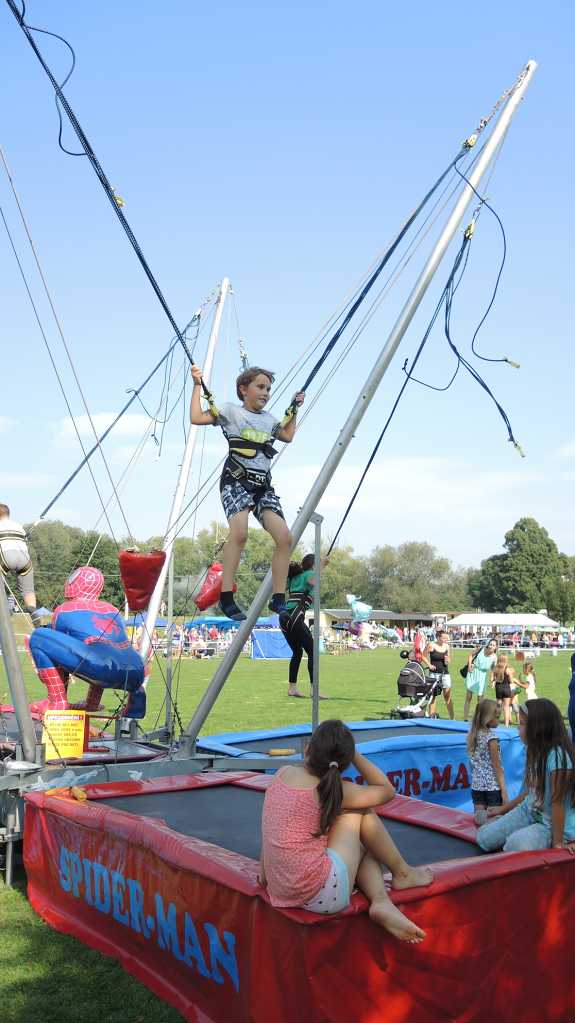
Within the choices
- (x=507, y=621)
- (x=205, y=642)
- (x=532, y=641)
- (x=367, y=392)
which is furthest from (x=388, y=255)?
(x=507, y=621)

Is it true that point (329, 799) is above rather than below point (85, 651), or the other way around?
below

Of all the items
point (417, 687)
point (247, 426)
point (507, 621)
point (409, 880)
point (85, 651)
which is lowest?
point (409, 880)

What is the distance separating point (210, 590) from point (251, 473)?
4.70 feet

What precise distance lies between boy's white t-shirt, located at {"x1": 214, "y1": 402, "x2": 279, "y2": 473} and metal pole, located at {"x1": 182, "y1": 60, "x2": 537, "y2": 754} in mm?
594

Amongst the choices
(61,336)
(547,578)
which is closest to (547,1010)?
(61,336)

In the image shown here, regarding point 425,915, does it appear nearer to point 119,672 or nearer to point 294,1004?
point 294,1004

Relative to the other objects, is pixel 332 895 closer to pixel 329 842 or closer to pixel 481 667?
pixel 329 842

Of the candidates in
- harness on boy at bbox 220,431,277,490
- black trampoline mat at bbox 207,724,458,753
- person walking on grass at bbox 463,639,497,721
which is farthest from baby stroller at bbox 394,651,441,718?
harness on boy at bbox 220,431,277,490

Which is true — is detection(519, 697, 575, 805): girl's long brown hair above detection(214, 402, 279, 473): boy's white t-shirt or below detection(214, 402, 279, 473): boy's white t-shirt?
below

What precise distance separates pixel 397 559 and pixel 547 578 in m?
29.7

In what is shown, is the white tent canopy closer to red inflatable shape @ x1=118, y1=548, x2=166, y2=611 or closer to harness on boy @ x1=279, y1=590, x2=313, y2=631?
harness on boy @ x1=279, y1=590, x2=313, y2=631

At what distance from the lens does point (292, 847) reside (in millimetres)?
3418

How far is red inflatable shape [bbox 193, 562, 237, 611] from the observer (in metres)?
6.69

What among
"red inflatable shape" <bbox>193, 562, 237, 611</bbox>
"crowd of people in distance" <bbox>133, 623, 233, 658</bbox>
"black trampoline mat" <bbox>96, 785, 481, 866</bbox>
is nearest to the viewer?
"black trampoline mat" <bbox>96, 785, 481, 866</bbox>
